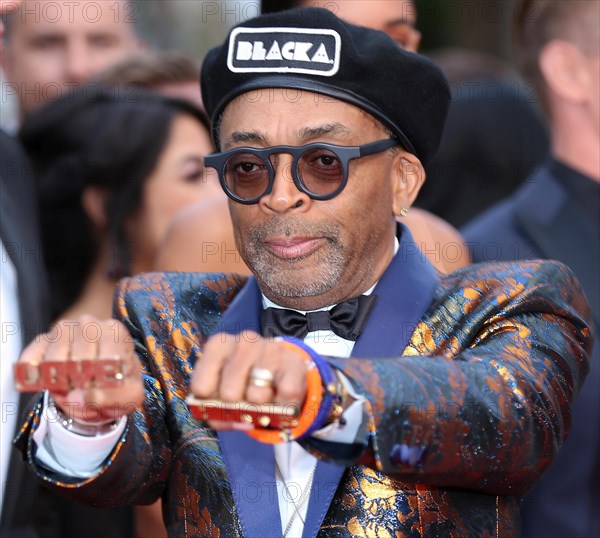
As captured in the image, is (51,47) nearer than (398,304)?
No

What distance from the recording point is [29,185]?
4.42 m

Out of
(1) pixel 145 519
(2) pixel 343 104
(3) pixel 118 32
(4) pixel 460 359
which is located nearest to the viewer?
(4) pixel 460 359

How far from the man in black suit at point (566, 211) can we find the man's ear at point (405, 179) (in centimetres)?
110

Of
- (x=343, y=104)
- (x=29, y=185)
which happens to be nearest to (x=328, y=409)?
(x=343, y=104)

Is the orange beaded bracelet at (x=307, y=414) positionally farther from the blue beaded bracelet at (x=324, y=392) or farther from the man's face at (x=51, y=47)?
the man's face at (x=51, y=47)

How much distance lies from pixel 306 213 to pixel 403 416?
2.18ft

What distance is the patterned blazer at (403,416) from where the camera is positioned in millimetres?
2334

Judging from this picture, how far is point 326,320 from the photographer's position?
280 cm

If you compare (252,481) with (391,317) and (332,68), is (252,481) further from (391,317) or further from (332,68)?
(332,68)

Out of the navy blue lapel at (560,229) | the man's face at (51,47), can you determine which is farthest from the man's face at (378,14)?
the man's face at (51,47)

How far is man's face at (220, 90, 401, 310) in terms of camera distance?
2.76m

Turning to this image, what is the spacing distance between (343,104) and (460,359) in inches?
27.5

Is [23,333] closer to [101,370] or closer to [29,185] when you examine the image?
[29,185]

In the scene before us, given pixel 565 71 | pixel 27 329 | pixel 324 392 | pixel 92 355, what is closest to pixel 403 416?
pixel 324 392
